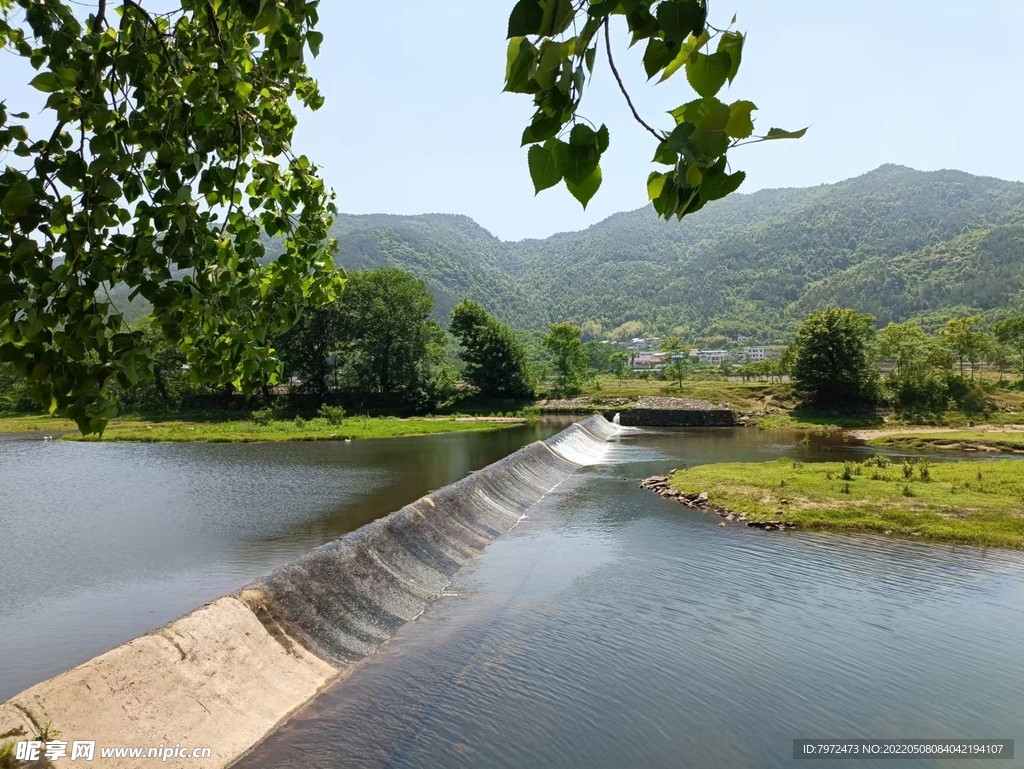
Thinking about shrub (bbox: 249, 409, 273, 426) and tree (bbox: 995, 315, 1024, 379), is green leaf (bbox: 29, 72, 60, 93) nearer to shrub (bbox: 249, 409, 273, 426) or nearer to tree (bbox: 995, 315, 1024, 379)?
shrub (bbox: 249, 409, 273, 426)

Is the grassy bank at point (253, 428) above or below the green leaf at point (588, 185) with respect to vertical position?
below

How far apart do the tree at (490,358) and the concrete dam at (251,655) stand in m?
50.9

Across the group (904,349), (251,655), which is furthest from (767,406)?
(251,655)

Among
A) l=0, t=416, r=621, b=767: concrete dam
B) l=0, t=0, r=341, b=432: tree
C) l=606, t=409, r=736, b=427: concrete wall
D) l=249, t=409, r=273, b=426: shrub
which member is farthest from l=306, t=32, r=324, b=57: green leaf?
l=606, t=409, r=736, b=427: concrete wall

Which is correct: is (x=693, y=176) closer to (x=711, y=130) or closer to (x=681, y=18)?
(x=711, y=130)

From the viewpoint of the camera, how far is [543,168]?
1424 millimetres

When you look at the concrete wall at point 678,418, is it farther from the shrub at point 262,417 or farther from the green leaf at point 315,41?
the green leaf at point 315,41

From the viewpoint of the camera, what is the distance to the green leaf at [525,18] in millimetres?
1312

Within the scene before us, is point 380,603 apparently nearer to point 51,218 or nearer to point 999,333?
point 51,218

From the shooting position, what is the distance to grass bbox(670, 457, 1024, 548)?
18688mm

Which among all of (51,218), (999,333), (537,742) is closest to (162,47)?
(51,218)

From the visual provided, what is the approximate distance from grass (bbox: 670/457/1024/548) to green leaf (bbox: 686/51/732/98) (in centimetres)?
1996

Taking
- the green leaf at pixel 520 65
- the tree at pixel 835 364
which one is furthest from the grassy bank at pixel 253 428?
the green leaf at pixel 520 65

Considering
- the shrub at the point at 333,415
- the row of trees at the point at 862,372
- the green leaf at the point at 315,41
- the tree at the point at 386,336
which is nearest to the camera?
the green leaf at the point at 315,41
